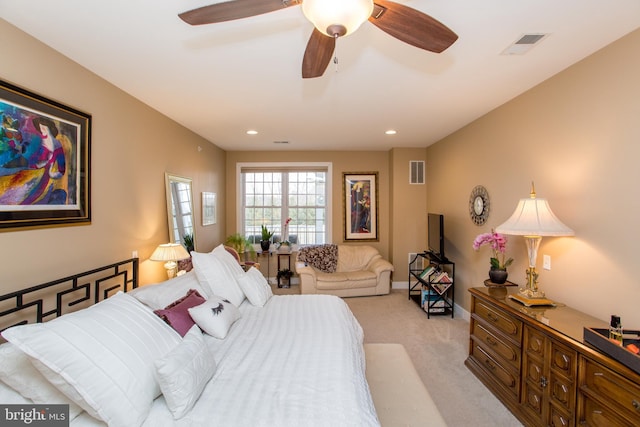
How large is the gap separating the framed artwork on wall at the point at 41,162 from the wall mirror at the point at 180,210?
1146 mm

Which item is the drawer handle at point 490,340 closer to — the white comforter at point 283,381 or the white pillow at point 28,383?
the white comforter at point 283,381

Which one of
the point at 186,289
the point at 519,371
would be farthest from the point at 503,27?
the point at 186,289

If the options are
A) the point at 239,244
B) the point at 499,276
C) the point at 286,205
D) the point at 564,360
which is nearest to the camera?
the point at 564,360

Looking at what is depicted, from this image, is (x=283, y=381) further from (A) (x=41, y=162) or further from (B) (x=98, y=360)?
(A) (x=41, y=162)

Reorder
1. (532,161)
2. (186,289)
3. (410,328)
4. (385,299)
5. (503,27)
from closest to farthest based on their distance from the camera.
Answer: (503,27)
(186,289)
(532,161)
(410,328)
(385,299)

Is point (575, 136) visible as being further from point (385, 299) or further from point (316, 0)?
point (385, 299)

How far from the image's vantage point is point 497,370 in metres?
2.41

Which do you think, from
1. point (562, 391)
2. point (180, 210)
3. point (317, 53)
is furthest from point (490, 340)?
point (180, 210)

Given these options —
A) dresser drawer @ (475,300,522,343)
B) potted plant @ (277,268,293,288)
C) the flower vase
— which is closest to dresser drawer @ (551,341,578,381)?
dresser drawer @ (475,300,522,343)

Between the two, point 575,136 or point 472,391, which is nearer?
point 575,136

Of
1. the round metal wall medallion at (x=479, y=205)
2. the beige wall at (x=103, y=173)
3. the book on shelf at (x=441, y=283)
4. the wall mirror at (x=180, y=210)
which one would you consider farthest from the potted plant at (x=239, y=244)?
the round metal wall medallion at (x=479, y=205)

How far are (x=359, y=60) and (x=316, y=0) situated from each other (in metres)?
1.21

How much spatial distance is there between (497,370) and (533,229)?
122 cm

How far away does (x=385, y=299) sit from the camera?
479cm
